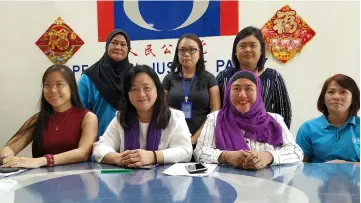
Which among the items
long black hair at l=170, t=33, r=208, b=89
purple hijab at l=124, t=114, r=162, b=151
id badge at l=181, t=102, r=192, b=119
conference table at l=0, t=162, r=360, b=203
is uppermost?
long black hair at l=170, t=33, r=208, b=89

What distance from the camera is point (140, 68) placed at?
194cm

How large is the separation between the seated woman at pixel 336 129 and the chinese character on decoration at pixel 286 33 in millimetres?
1155

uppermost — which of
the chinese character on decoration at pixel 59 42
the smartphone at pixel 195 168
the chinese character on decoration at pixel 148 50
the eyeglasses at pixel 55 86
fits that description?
the chinese character on decoration at pixel 59 42

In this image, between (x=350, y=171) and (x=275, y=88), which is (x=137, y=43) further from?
(x=350, y=171)

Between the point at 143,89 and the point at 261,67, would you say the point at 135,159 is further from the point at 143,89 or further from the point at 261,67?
the point at 261,67

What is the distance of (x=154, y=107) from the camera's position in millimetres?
1967

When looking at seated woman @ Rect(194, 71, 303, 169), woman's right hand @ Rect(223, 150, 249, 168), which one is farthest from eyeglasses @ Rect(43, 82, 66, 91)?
woman's right hand @ Rect(223, 150, 249, 168)

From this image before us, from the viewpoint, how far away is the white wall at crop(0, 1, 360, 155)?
3.12 m

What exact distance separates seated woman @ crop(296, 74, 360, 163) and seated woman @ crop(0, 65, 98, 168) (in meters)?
1.29

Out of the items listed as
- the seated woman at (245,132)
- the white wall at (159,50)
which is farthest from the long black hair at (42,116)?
the white wall at (159,50)

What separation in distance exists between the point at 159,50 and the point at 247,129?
1781 mm

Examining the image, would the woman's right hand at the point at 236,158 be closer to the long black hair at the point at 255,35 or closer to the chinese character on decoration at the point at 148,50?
the long black hair at the point at 255,35

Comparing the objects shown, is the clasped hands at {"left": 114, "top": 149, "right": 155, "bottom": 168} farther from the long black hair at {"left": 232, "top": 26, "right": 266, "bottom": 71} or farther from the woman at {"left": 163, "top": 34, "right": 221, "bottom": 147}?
the long black hair at {"left": 232, "top": 26, "right": 266, "bottom": 71}

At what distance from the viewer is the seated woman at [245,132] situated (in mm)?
1789
